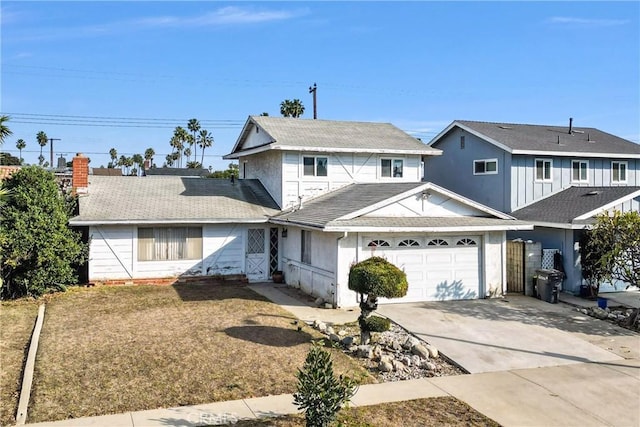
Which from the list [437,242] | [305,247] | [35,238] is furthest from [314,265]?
[35,238]

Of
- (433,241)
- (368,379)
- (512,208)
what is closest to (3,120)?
(368,379)

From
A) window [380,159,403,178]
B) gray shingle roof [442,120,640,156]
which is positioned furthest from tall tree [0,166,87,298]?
gray shingle roof [442,120,640,156]

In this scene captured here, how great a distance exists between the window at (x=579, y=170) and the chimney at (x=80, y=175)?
69.3ft

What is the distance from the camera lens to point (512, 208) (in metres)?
22.7

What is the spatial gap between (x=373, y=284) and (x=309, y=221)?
223 inches

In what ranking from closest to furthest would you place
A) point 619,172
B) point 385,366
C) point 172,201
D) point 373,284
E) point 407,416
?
point 407,416 → point 385,366 → point 373,284 → point 172,201 → point 619,172

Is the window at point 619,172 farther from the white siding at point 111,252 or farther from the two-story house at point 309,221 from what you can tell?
the white siding at point 111,252

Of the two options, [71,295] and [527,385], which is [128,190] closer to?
[71,295]

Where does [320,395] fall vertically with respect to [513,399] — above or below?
above

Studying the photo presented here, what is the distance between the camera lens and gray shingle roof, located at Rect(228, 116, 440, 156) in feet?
71.3

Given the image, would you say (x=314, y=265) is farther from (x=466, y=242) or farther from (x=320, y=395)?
(x=320, y=395)

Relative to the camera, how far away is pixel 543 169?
23.3 meters

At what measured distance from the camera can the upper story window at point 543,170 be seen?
76.1 ft

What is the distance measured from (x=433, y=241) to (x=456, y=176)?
10296 millimetres
